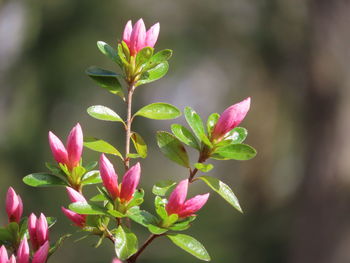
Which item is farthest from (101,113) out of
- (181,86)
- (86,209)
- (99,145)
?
(181,86)

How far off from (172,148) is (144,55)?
0.38 ft

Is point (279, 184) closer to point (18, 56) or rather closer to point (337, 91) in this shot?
point (18, 56)

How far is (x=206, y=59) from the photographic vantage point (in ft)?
32.4

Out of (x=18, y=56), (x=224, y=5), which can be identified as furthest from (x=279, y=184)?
(x=18, y=56)

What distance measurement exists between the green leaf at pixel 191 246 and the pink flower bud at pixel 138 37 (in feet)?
0.73

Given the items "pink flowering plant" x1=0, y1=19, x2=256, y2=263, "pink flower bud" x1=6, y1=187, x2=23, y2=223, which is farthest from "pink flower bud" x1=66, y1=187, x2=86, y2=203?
"pink flower bud" x1=6, y1=187, x2=23, y2=223

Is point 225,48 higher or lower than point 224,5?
lower

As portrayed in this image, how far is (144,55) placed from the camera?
774 mm

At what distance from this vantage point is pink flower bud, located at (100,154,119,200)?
727 millimetres

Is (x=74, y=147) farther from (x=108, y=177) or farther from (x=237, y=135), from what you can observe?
(x=237, y=135)

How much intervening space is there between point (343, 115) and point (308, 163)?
0.37 metres

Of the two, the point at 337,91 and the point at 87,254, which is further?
the point at 87,254

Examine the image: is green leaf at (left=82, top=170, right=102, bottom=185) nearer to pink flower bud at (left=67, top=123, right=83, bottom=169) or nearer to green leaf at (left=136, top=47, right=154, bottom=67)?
pink flower bud at (left=67, top=123, right=83, bottom=169)

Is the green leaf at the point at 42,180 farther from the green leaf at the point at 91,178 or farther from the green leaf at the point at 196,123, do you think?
the green leaf at the point at 196,123
